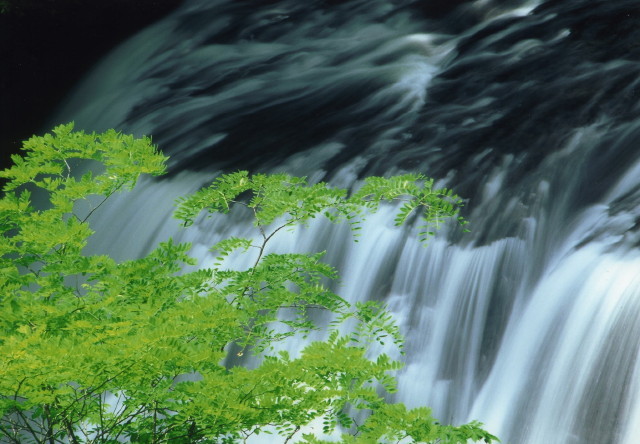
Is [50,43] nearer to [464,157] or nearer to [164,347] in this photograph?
[464,157]

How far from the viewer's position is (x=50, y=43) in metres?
13.0

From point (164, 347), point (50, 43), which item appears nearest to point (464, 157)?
point (164, 347)

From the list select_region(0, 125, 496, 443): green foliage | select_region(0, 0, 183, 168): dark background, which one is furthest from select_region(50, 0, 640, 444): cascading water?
select_region(0, 125, 496, 443): green foliage

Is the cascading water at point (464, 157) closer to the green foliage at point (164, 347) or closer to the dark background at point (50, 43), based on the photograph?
the dark background at point (50, 43)

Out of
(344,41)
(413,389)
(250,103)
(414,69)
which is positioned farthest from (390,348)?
(344,41)

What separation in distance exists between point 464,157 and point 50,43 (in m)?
8.52

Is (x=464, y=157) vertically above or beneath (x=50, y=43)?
beneath

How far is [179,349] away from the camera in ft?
8.71

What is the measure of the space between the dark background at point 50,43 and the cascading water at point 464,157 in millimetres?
887

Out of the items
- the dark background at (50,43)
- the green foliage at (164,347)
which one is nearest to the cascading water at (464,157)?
the dark background at (50,43)

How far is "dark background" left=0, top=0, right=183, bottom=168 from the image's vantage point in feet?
40.5

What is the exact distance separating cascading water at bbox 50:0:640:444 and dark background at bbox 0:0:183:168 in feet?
2.91

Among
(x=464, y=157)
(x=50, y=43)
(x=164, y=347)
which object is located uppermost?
(x=50, y=43)

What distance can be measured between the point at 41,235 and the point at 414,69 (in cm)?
609
